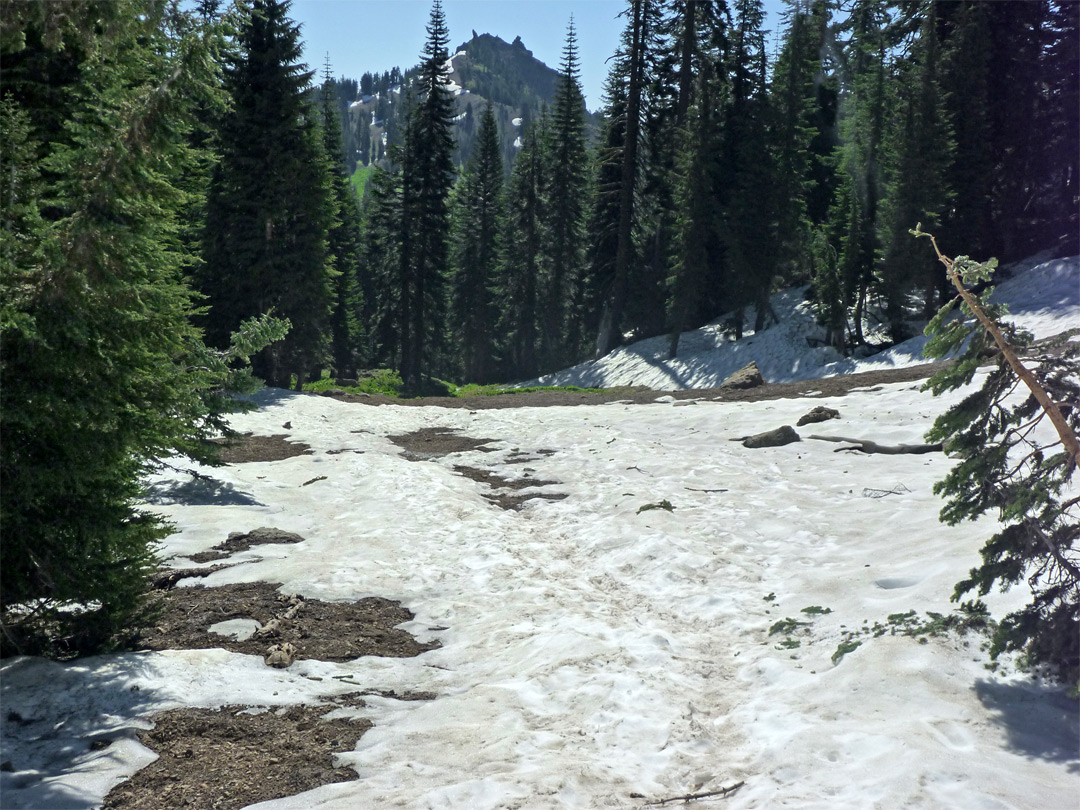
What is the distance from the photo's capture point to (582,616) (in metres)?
7.51

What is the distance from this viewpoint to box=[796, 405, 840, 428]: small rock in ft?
48.8

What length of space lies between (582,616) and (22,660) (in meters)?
4.35

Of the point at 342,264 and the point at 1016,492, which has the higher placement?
the point at 342,264

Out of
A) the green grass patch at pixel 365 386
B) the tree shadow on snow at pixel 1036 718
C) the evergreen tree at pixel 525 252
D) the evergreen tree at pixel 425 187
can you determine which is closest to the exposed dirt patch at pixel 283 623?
the tree shadow on snow at pixel 1036 718

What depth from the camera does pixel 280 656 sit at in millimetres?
6582

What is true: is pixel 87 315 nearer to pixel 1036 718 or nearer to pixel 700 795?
pixel 700 795

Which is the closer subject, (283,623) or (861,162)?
(283,623)

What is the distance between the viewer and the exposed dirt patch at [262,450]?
15.2m

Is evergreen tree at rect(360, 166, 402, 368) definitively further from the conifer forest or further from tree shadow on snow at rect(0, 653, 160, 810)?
tree shadow on snow at rect(0, 653, 160, 810)

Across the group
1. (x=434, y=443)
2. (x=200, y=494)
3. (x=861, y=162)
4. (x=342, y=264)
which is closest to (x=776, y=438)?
(x=434, y=443)

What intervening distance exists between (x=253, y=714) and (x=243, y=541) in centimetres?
460

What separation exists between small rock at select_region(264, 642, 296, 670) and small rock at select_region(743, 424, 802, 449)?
9403mm

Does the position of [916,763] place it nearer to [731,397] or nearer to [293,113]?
[731,397]

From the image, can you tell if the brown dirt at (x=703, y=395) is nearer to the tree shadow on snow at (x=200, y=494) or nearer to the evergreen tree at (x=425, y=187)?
the tree shadow on snow at (x=200, y=494)
